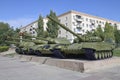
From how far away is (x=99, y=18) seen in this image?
77375 millimetres

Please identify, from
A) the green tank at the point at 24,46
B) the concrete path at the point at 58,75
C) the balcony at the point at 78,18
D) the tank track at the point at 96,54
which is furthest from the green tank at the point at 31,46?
the balcony at the point at 78,18

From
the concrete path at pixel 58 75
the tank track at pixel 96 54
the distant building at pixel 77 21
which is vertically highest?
the distant building at pixel 77 21

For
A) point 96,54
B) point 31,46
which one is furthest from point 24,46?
point 96,54

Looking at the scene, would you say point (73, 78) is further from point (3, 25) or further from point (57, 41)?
point (3, 25)

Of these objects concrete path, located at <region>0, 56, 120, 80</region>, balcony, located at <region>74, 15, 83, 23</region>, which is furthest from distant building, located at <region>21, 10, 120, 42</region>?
concrete path, located at <region>0, 56, 120, 80</region>

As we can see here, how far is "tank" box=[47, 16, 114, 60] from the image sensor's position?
1344 cm

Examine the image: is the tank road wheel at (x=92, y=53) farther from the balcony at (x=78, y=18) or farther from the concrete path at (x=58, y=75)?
the balcony at (x=78, y=18)

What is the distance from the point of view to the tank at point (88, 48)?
13437 millimetres

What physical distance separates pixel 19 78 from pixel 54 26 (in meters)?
31.8

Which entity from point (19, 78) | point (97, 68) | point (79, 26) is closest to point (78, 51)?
point (97, 68)

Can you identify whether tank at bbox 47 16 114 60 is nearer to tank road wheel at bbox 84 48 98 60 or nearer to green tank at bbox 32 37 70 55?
tank road wheel at bbox 84 48 98 60

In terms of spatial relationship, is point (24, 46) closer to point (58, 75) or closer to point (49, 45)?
point (49, 45)

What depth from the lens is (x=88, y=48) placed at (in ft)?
43.4

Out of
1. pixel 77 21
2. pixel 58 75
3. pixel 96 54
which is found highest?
pixel 77 21
